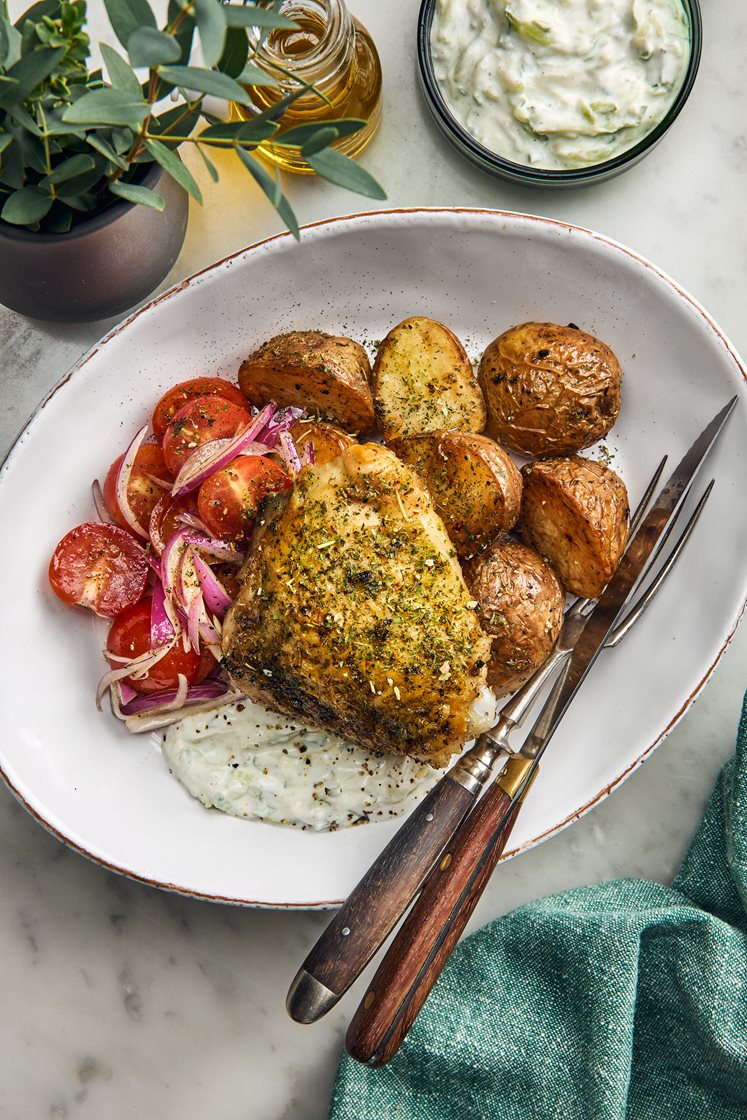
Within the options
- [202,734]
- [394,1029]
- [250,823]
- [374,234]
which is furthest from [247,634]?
[374,234]

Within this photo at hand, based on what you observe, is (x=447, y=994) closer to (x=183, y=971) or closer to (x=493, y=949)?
(x=493, y=949)

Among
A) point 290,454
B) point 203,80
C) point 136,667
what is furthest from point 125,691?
point 203,80

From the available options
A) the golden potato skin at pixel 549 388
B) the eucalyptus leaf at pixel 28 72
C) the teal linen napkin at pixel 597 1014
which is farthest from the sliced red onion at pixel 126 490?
the teal linen napkin at pixel 597 1014

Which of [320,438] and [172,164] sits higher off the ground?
[172,164]

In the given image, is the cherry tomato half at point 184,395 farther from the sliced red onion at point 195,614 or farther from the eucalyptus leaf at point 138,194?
the eucalyptus leaf at point 138,194

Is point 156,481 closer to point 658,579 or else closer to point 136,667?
point 136,667

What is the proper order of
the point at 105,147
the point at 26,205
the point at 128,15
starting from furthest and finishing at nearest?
the point at 26,205 < the point at 105,147 < the point at 128,15
